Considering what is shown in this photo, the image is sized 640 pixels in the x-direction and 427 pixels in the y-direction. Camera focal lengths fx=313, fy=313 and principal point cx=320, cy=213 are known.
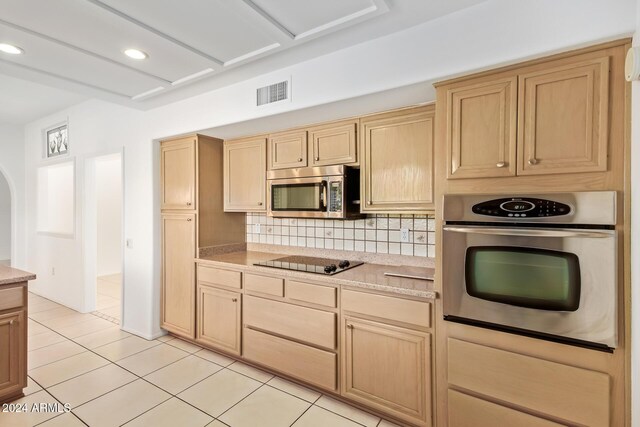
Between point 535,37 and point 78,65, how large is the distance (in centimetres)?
299

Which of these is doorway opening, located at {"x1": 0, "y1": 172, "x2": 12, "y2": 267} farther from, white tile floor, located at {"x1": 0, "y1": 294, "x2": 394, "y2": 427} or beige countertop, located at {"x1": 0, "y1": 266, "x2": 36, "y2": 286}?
beige countertop, located at {"x1": 0, "y1": 266, "x2": 36, "y2": 286}

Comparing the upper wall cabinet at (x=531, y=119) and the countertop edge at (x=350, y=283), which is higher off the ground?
the upper wall cabinet at (x=531, y=119)

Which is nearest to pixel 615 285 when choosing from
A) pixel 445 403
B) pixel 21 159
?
pixel 445 403

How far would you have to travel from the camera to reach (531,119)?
1609 millimetres

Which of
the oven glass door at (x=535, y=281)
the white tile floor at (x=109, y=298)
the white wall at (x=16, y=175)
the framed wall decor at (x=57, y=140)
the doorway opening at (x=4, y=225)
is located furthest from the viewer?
the doorway opening at (x=4, y=225)

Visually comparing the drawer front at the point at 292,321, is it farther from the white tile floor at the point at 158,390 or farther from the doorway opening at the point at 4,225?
the doorway opening at the point at 4,225

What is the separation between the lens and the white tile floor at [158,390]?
213cm

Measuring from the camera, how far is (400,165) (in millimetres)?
2332

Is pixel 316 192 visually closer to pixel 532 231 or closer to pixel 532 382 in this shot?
pixel 532 231

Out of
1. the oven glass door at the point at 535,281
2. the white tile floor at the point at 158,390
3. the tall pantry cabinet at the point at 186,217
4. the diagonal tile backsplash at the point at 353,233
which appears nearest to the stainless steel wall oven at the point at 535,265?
the oven glass door at the point at 535,281

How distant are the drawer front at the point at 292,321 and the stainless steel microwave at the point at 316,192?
0.78 meters

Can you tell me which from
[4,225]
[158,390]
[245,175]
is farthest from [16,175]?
[158,390]

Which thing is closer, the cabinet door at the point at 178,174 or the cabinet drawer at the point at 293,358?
the cabinet drawer at the point at 293,358

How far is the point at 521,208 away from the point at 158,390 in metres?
2.84
